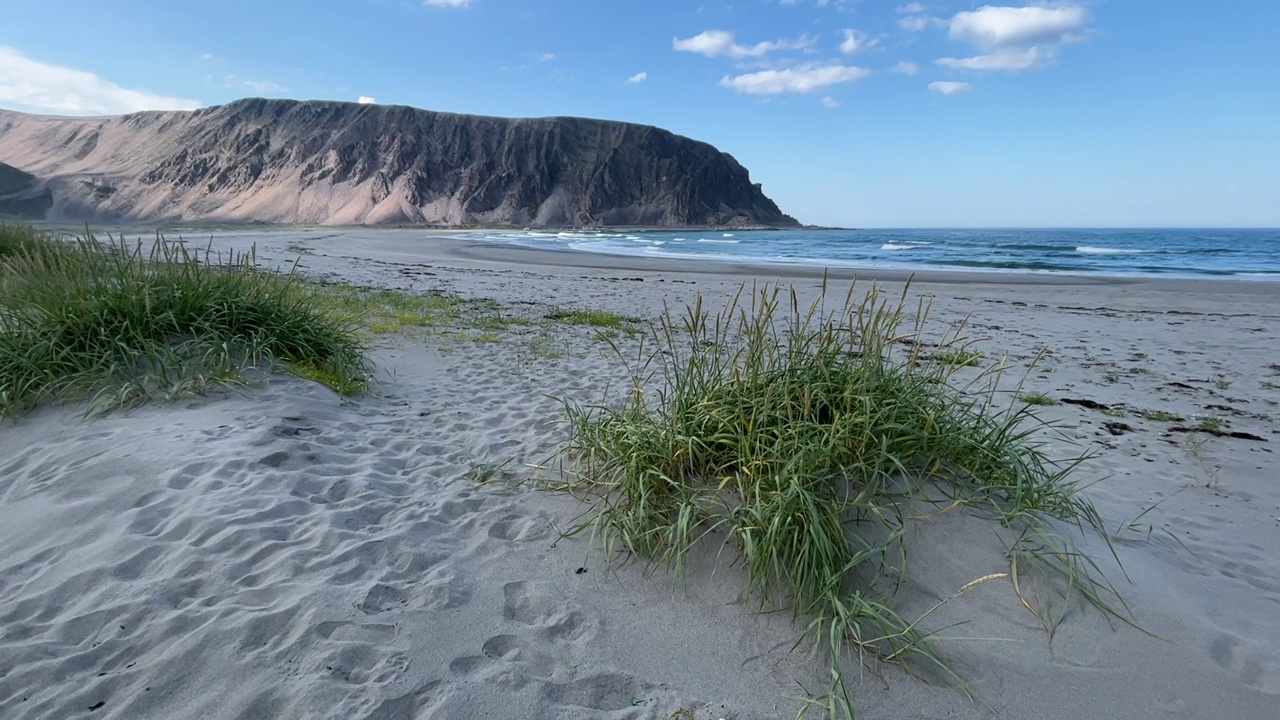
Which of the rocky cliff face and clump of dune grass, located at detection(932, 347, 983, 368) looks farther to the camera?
the rocky cliff face

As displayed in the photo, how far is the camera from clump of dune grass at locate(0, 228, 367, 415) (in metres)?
4.39

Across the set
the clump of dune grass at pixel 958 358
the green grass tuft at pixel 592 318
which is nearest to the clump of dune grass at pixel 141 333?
the green grass tuft at pixel 592 318

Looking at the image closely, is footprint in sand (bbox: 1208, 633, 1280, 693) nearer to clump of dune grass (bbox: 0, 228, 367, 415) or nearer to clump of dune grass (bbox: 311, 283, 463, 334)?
clump of dune grass (bbox: 0, 228, 367, 415)

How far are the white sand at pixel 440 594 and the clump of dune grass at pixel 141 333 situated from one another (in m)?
0.31

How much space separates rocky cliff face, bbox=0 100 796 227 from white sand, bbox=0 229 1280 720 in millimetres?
89743

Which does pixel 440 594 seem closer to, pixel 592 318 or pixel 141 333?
pixel 141 333

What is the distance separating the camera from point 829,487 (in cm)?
292

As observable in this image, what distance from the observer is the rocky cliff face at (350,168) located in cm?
8712

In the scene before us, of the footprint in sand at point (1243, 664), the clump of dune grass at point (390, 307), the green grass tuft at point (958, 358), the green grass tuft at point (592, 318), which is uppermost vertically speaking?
the green grass tuft at point (958, 358)

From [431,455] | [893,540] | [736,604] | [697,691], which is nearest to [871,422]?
[893,540]

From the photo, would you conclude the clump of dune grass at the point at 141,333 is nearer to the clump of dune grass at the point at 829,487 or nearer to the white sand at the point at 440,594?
the white sand at the point at 440,594

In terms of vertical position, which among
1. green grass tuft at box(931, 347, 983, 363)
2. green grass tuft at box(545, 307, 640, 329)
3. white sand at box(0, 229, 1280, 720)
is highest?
green grass tuft at box(931, 347, 983, 363)

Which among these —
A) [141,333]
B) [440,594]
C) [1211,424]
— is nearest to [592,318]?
[141,333]

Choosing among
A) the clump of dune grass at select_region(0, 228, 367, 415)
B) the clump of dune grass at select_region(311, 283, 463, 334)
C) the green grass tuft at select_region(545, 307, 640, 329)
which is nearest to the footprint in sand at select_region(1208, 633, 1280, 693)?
the clump of dune grass at select_region(0, 228, 367, 415)
